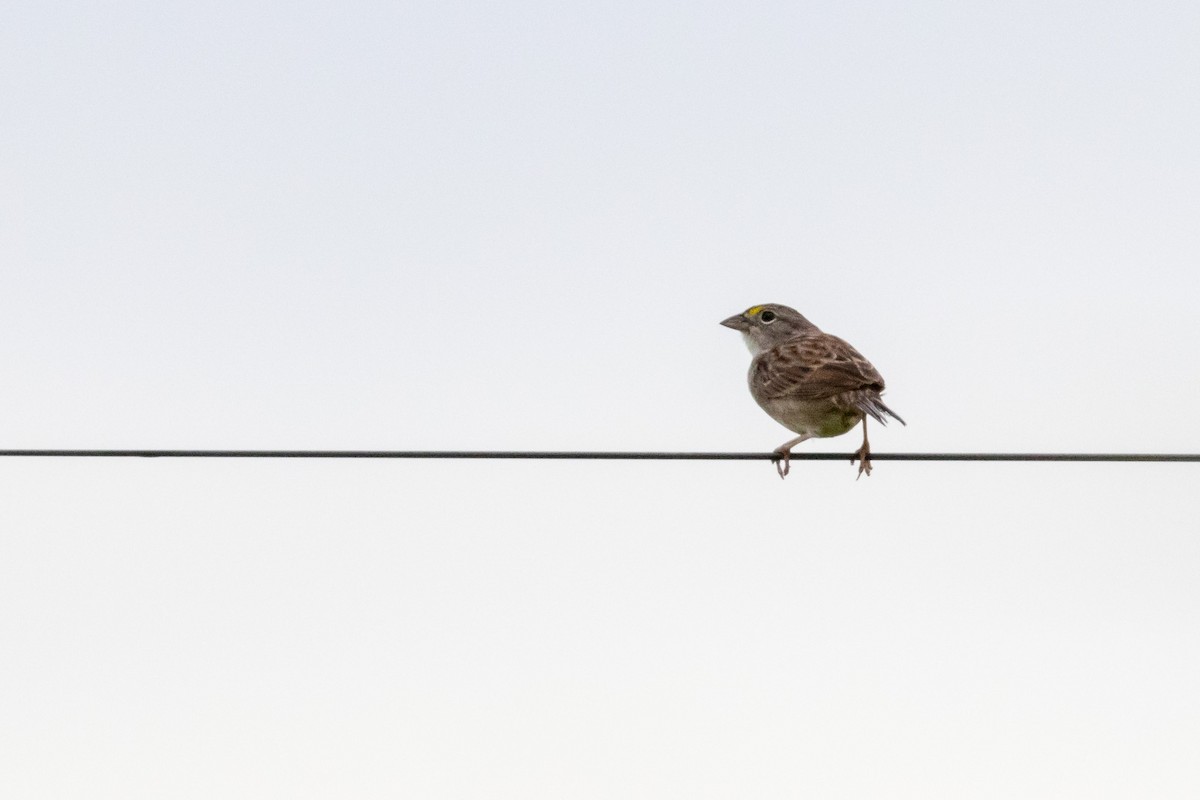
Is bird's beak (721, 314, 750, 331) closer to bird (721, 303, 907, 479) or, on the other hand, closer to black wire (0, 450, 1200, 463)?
bird (721, 303, 907, 479)

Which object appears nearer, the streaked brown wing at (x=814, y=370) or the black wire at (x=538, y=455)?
the black wire at (x=538, y=455)

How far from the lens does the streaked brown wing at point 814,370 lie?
1136cm

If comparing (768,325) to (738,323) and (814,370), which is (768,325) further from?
(814,370)

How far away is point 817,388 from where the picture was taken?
11.5 metres

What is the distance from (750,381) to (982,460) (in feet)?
17.1

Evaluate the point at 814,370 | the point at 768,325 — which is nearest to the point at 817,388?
the point at 814,370

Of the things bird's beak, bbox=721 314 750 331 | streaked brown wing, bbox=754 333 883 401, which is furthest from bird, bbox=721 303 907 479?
bird's beak, bbox=721 314 750 331

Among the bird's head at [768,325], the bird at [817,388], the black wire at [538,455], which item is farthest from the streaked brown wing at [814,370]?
the black wire at [538,455]

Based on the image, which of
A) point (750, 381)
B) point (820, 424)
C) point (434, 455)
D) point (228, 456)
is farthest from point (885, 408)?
point (228, 456)

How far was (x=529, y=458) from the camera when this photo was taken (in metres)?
Result: 7.60

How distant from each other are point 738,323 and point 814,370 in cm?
242

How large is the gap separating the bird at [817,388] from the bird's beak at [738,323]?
799mm

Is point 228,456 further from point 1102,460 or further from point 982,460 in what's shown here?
point 1102,460

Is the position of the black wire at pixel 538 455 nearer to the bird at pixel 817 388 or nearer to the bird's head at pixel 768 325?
the bird at pixel 817 388
